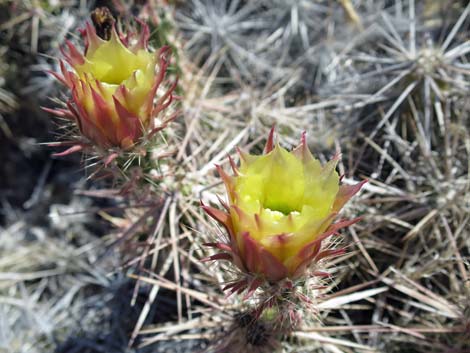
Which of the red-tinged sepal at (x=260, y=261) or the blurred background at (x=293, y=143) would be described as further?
the blurred background at (x=293, y=143)

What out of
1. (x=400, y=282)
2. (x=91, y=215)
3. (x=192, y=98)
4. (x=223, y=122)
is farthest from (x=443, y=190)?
(x=91, y=215)

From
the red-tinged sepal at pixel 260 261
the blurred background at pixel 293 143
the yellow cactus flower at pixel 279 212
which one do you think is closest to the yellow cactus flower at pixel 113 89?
the blurred background at pixel 293 143

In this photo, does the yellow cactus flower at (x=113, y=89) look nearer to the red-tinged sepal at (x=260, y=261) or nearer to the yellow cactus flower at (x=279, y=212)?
the yellow cactus flower at (x=279, y=212)

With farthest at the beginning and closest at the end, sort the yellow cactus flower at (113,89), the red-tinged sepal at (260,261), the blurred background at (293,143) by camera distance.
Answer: the blurred background at (293,143) → the yellow cactus flower at (113,89) → the red-tinged sepal at (260,261)

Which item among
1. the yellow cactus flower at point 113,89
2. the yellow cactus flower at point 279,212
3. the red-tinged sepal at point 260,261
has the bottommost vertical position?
the red-tinged sepal at point 260,261

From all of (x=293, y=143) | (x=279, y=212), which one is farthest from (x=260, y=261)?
(x=293, y=143)

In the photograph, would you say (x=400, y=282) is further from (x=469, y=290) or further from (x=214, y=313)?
(x=214, y=313)

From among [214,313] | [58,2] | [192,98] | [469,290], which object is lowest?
[214,313]
